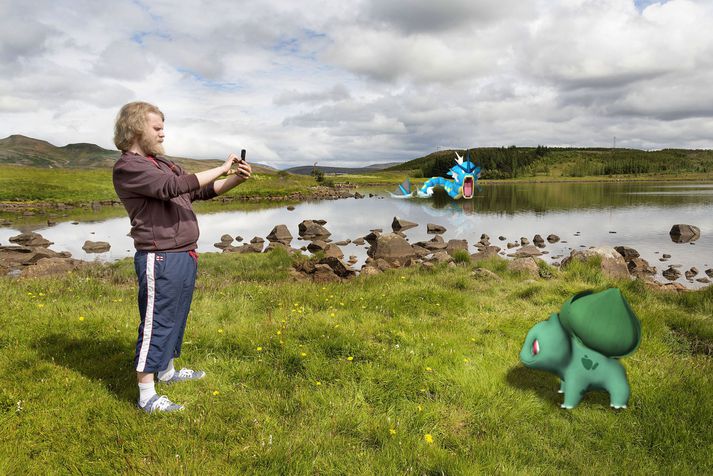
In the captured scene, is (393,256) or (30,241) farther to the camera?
(30,241)

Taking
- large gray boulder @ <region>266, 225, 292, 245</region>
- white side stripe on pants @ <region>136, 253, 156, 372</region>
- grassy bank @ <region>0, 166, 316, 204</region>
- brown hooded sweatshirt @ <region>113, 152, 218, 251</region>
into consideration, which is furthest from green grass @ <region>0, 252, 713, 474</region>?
grassy bank @ <region>0, 166, 316, 204</region>

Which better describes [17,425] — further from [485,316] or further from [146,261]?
[485,316]

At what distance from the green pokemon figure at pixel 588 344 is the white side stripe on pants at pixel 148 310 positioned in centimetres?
421

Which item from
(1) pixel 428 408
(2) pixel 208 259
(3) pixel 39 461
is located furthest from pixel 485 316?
(2) pixel 208 259

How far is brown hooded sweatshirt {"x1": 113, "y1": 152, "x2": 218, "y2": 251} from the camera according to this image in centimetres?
380

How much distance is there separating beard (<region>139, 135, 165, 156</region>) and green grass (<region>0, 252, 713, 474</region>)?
2.72m

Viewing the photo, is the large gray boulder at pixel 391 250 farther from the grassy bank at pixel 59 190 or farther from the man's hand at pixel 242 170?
the grassy bank at pixel 59 190

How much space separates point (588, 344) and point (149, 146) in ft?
16.7

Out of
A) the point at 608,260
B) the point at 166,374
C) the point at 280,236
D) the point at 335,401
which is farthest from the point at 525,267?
the point at 280,236

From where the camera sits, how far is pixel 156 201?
4.05 metres

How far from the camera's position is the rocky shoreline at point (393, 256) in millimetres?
15719

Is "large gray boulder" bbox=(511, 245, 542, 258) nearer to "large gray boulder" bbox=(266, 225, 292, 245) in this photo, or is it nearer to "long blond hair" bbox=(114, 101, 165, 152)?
"large gray boulder" bbox=(266, 225, 292, 245)

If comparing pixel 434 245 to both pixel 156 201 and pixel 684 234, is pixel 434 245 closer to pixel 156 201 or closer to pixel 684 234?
pixel 684 234

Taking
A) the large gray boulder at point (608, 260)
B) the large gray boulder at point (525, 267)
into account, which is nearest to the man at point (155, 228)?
the large gray boulder at point (525, 267)
